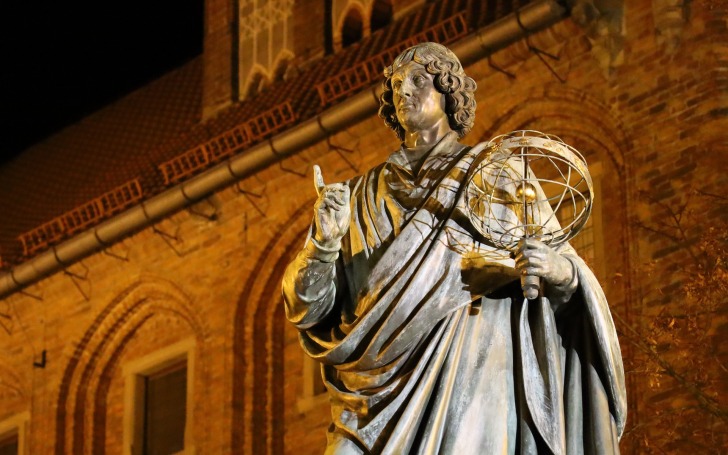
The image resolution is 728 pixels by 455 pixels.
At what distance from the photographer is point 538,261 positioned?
5980 millimetres

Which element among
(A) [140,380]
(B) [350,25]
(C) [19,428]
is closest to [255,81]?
(B) [350,25]

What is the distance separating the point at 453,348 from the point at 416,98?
2.74 ft

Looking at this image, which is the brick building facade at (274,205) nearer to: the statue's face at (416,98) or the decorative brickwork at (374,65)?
the decorative brickwork at (374,65)

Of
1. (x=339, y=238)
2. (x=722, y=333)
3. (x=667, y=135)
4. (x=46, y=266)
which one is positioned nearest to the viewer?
(x=339, y=238)

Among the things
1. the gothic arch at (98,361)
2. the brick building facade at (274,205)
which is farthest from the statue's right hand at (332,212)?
the gothic arch at (98,361)

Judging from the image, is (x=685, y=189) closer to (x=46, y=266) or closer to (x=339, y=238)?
(x=46, y=266)

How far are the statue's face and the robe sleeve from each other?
525 millimetres

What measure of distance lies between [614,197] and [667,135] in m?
0.80

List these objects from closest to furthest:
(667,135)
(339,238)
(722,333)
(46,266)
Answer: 1. (339,238)
2. (722,333)
3. (667,135)
4. (46,266)

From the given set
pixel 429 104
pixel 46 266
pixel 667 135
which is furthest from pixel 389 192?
pixel 46 266

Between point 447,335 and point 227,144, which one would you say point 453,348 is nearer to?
point 447,335

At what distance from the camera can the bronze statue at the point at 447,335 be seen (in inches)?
239

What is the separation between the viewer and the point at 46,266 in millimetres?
26547

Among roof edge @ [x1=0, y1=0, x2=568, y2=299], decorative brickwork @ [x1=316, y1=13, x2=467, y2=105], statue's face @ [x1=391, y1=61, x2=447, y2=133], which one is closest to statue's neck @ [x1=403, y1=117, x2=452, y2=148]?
statue's face @ [x1=391, y1=61, x2=447, y2=133]
